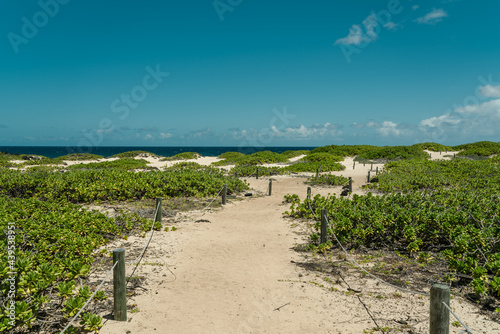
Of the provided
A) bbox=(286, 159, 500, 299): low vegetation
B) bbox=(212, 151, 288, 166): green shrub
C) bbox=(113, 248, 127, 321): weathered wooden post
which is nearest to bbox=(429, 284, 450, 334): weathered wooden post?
bbox=(286, 159, 500, 299): low vegetation

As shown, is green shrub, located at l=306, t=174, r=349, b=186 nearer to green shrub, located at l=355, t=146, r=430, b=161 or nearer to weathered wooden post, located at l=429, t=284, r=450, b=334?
green shrub, located at l=355, t=146, r=430, b=161

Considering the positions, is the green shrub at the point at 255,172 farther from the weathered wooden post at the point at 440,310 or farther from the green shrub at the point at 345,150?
the weathered wooden post at the point at 440,310

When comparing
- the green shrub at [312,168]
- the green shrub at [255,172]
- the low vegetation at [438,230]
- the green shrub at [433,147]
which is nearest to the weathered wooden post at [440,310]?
the low vegetation at [438,230]

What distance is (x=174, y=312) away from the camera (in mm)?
5160

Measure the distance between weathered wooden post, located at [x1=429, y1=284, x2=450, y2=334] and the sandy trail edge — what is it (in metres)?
1.06

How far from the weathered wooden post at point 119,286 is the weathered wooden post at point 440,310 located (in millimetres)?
4346

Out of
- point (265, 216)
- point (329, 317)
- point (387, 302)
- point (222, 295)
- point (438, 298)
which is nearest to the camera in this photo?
point (438, 298)

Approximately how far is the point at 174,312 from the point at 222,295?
1.02m

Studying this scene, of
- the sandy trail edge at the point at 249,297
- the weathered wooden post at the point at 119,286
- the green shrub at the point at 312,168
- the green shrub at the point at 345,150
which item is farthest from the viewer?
the green shrub at the point at 345,150

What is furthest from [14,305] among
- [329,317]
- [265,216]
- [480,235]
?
[265,216]

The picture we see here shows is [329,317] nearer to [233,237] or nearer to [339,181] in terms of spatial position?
[233,237]

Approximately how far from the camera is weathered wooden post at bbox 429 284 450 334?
3.56 metres

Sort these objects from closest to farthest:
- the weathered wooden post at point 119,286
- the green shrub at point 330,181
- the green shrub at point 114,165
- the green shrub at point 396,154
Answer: the weathered wooden post at point 119,286
the green shrub at point 330,181
the green shrub at point 114,165
the green shrub at point 396,154

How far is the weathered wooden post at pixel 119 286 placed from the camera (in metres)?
4.64
